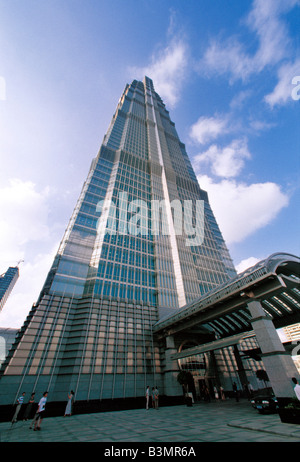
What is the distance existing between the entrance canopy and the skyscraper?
6.91m

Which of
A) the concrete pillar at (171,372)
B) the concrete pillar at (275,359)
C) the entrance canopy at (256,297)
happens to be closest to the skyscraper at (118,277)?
the concrete pillar at (171,372)

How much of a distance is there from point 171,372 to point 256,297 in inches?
610

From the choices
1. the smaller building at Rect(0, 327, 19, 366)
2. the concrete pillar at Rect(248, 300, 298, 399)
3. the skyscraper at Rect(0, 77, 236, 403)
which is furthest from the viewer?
the smaller building at Rect(0, 327, 19, 366)

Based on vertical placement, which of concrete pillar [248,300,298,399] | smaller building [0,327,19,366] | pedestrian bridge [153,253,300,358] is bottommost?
concrete pillar [248,300,298,399]

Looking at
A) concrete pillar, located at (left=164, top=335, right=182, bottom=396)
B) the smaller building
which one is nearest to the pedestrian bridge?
concrete pillar, located at (left=164, top=335, right=182, bottom=396)

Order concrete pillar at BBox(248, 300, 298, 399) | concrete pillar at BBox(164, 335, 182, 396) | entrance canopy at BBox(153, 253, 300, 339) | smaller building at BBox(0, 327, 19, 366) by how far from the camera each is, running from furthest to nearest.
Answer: smaller building at BBox(0, 327, 19, 366), concrete pillar at BBox(164, 335, 182, 396), entrance canopy at BBox(153, 253, 300, 339), concrete pillar at BBox(248, 300, 298, 399)

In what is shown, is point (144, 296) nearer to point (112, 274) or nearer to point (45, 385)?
point (112, 274)

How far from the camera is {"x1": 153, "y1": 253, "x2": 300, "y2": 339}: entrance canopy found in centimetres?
1545

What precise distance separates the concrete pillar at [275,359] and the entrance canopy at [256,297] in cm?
124

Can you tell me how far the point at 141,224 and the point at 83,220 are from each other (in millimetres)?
13101

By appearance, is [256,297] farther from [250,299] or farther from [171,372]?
[171,372]

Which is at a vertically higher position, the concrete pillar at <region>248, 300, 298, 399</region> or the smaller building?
the smaller building

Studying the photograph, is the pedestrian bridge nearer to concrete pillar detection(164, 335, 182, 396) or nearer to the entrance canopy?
the entrance canopy

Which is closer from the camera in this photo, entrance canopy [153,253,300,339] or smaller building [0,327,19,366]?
entrance canopy [153,253,300,339]
